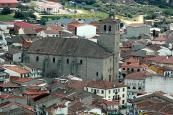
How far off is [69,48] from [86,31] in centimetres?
2451

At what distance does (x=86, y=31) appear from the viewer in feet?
258

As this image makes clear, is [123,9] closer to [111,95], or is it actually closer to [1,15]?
[1,15]

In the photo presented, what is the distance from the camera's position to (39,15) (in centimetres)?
9688

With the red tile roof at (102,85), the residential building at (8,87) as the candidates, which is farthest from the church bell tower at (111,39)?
the residential building at (8,87)

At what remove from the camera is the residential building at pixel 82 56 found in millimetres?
53000

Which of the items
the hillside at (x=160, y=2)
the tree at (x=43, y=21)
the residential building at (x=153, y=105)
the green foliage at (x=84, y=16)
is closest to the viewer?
the residential building at (x=153, y=105)

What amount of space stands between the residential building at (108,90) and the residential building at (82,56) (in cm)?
594

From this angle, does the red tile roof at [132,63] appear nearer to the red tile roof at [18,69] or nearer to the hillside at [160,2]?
the red tile roof at [18,69]

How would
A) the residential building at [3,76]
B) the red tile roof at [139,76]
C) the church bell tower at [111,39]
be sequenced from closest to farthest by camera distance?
1. the residential building at [3,76]
2. the red tile roof at [139,76]
3. the church bell tower at [111,39]

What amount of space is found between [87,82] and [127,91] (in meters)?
2.96

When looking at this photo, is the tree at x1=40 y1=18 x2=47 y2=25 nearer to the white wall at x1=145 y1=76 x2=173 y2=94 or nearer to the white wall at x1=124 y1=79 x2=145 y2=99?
the white wall at x1=124 y1=79 x2=145 y2=99

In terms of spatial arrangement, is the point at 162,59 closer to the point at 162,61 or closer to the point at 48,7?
the point at 162,61

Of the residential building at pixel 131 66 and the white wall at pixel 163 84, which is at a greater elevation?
the white wall at pixel 163 84

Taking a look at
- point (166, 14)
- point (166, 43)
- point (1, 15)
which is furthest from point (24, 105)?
point (166, 14)
